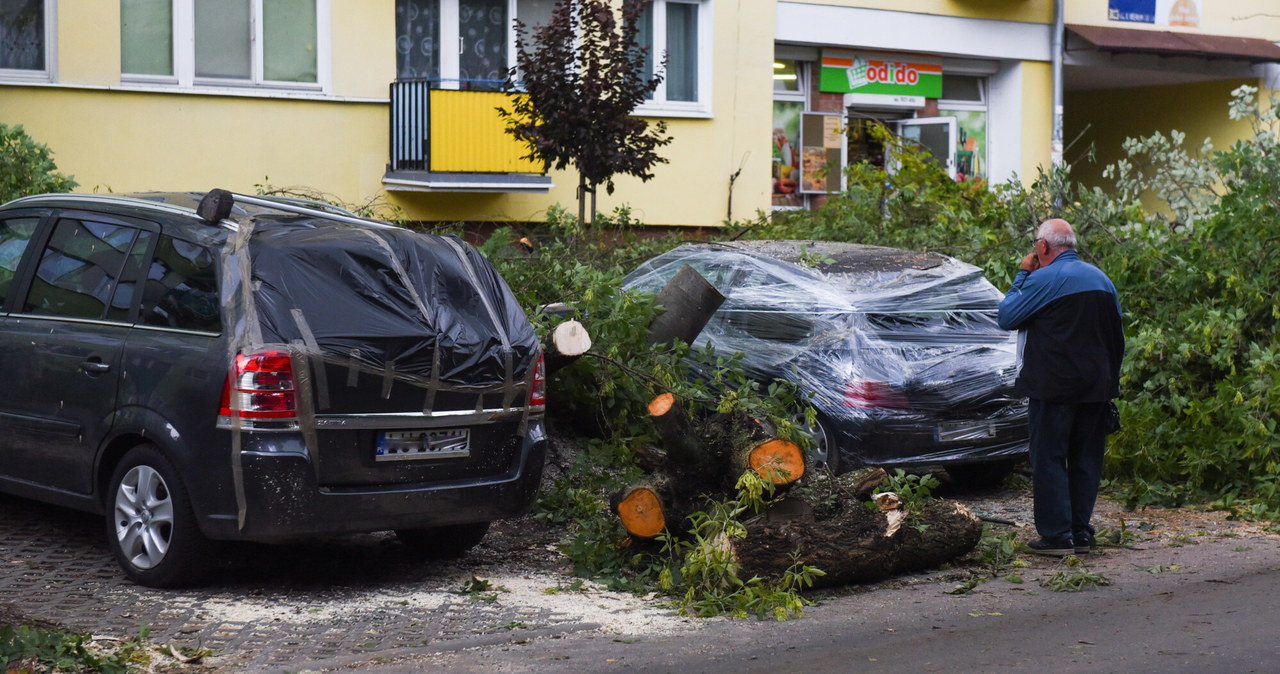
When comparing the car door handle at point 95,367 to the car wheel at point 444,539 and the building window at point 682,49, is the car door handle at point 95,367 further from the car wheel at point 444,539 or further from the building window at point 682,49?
the building window at point 682,49

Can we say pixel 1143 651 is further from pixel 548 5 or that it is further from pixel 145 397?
pixel 548 5

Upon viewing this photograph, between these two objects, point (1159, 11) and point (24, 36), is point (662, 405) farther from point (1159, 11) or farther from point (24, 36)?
point (1159, 11)

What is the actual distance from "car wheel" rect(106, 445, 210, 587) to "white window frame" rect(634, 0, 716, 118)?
11.6m

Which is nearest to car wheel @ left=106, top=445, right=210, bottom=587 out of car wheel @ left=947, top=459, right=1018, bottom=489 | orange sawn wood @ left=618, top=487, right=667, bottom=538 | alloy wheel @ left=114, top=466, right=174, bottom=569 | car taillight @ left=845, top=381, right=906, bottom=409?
alloy wheel @ left=114, top=466, right=174, bottom=569

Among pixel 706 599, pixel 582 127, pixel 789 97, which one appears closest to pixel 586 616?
pixel 706 599

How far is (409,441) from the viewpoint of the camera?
6.18 metres

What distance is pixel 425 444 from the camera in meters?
6.24

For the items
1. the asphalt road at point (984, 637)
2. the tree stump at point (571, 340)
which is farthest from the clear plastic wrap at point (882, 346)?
the asphalt road at point (984, 637)

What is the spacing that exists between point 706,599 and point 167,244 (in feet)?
9.56

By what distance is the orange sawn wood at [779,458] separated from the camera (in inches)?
259

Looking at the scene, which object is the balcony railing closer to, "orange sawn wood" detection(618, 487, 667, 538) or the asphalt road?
"orange sawn wood" detection(618, 487, 667, 538)

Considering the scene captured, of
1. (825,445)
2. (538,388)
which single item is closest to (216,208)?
(538,388)

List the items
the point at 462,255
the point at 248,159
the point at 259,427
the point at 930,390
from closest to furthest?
the point at 259,427, the point at 462,255, the point at 930,390, the point at 248,159

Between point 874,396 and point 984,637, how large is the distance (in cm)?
298
